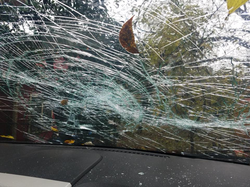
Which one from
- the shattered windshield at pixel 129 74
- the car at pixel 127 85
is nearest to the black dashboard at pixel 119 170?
the car at pixel 127 85

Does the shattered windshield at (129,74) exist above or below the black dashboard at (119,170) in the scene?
above

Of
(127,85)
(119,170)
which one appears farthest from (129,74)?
(119,170)

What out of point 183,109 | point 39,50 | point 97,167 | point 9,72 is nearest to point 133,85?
point 183,109

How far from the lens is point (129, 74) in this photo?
2.03 m

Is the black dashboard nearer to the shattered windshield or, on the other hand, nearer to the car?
the car

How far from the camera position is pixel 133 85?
2.03m

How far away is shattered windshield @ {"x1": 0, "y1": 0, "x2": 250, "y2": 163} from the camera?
5.85 feet

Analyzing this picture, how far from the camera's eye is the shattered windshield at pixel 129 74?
5.85ft

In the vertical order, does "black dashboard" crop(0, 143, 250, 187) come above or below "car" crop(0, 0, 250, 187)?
below

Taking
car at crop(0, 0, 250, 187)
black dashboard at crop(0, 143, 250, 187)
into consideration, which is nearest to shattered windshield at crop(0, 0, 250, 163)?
car at crop(0, 0, 250, 187)

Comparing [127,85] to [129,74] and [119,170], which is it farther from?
[119,170]

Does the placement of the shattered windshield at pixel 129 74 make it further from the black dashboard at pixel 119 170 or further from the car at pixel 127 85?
the black dashboard at pixel 119 170

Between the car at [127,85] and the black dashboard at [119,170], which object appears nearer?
the black dashboard at [119,170]

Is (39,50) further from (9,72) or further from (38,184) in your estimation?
(38,184)
